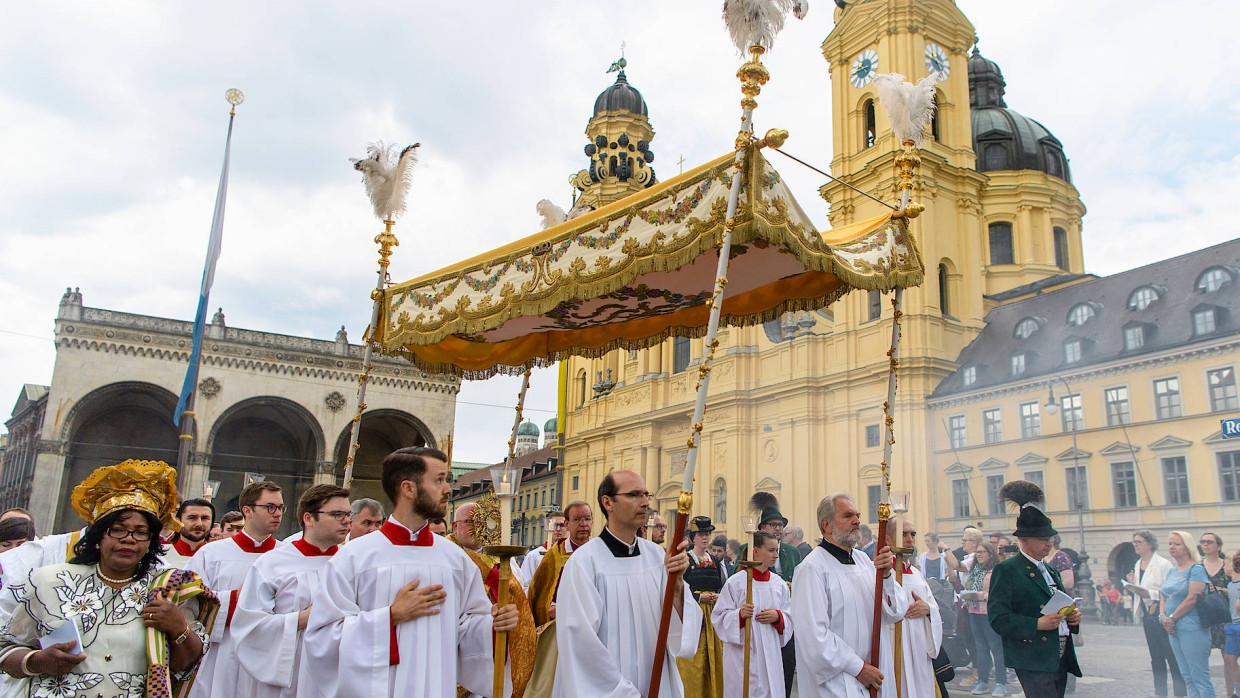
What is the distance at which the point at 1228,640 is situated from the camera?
861 cm

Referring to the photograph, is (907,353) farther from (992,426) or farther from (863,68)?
(863,68)

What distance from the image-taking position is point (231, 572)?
518cm

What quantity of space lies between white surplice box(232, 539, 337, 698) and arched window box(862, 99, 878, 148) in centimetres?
2834

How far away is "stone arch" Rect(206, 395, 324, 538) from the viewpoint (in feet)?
116

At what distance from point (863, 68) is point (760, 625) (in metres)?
26.5

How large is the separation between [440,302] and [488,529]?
3.47m

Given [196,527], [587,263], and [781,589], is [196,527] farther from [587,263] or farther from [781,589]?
[781,589]

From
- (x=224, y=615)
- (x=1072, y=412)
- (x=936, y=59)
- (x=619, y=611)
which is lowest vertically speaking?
(x=224, y=615)

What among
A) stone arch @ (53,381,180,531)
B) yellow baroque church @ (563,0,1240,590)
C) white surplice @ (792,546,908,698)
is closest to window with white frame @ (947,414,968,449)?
yellow baroque church @ (563,0,1240,590)

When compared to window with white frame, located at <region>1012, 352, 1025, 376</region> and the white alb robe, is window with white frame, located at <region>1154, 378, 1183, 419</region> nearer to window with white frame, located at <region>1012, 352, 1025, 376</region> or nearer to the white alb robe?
window with white frame, located at <region>1012, 352, 1025, 376</region>

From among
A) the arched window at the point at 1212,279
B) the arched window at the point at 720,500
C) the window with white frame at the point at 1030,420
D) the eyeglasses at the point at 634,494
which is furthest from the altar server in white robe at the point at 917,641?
the arched window at the point at 720,500

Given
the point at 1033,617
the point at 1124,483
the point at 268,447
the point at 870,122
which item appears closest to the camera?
the point at 1033,617

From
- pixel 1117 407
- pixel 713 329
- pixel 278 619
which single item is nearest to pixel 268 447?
pixel 1117 407

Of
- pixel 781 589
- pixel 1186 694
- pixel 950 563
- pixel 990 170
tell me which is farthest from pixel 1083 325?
pixel 781 589
